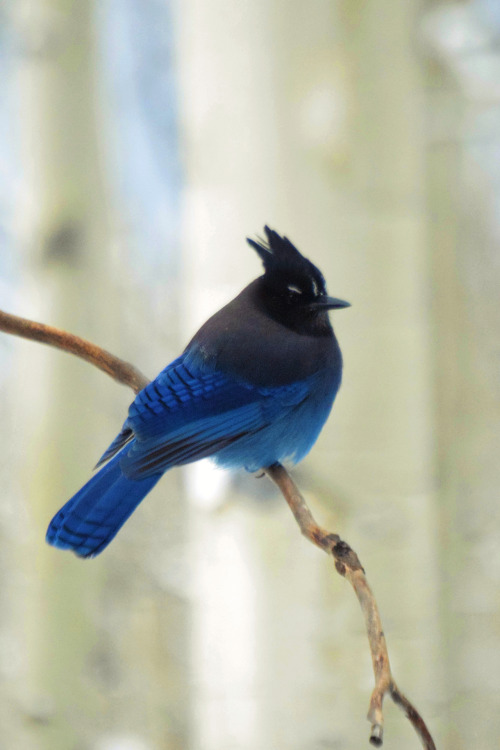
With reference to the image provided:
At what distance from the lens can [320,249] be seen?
1623 mm

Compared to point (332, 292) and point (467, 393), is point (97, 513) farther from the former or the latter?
point (467, 393)

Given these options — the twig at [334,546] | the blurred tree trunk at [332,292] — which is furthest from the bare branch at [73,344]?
the blurred tree trunk at [332,292]

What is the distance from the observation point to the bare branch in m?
1.04

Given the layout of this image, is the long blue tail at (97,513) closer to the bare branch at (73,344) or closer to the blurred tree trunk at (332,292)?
the bare branch at (73,344)

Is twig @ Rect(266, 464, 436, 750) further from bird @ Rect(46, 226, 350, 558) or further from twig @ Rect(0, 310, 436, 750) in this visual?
bird @ Rect(46, 226, 350, 558)

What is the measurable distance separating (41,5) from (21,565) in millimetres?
1441

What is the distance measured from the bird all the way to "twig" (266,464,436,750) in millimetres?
214

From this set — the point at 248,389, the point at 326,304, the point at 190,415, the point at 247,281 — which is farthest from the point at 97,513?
the point at 247,281

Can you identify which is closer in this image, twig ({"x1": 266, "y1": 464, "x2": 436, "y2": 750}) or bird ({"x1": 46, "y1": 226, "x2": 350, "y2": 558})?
twig ({"x1": 266, "y1": 464, "x2": 436, "y2": 750})

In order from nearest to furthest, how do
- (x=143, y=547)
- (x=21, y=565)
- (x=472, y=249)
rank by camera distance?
(x=21, y=565), (x=472, y=249), (x=143, y=547)

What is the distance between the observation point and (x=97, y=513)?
95cm

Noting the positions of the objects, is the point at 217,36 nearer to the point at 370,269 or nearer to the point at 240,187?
the point at 240,187

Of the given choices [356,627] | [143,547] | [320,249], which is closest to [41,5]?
[320,249]

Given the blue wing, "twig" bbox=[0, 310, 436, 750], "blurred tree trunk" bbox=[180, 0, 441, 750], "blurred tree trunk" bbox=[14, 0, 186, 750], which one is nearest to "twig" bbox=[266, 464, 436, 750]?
"twig" bbox=[0, 310, 436, 750]
